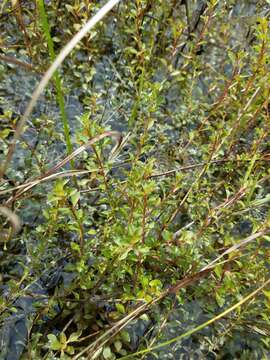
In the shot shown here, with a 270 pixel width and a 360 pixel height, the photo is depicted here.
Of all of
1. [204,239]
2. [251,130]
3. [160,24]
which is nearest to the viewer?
[204,239]

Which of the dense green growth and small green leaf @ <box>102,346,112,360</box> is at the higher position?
the dense green growth

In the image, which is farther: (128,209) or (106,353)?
(128,209)

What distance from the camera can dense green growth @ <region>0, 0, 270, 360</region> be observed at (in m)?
1.61

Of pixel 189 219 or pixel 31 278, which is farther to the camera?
pixel 189 219

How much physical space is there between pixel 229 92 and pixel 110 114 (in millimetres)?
600

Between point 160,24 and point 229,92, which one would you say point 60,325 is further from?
point 160,24

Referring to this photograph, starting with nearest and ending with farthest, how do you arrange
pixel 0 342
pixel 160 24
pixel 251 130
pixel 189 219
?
pixel 0 342
pixel 189 219
pixel 251 130
pixel 160 24

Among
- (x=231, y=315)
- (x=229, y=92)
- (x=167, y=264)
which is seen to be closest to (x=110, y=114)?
(x=229, y=92)

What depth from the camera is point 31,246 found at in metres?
1.88

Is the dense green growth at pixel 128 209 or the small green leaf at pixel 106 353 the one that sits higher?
the dense green growth at pixel 128 209

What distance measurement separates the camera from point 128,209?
1.71 meters

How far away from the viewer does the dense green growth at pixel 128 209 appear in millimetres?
1607

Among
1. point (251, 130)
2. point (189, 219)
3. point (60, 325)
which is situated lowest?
point (60, 325)

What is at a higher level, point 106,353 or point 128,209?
point 128,209
